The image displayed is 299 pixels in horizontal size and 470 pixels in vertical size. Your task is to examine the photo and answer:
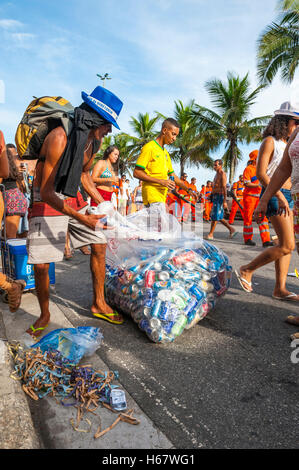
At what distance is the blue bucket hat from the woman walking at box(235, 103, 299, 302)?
1617mm

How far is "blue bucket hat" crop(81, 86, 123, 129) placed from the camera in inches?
96.0

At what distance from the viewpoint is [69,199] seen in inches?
108

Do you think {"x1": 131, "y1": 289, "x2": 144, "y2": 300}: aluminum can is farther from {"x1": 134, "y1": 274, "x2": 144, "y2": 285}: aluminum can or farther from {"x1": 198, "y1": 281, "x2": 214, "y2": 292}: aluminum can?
{"x1": 198, "y1": 281, "x2": 214, "y2": 292}: aluminum can

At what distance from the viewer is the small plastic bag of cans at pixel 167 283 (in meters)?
2.36

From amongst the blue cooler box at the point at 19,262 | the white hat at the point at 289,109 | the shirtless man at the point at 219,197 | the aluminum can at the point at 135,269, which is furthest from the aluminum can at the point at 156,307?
the shirtless man at the point at 219,197

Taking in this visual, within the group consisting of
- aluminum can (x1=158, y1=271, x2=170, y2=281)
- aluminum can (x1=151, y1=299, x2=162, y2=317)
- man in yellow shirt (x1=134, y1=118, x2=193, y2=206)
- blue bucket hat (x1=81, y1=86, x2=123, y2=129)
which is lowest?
aluminum can (x1=151, y1=299, x2=162, y2=317)

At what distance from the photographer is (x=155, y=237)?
2801 mm

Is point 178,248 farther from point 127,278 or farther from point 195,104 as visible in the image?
point 195,104

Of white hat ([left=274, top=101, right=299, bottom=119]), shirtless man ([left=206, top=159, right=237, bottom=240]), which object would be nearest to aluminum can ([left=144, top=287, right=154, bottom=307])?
white hat ([left=274, top=101, right=299, bottom=119])

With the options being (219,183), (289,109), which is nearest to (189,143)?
(219,183)

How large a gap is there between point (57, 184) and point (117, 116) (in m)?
0.79

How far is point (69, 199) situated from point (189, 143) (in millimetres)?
24934

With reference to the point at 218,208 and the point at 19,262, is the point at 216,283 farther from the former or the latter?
the point at 218,208

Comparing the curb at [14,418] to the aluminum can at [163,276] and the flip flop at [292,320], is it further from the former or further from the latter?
the flip flop at [292,320]
